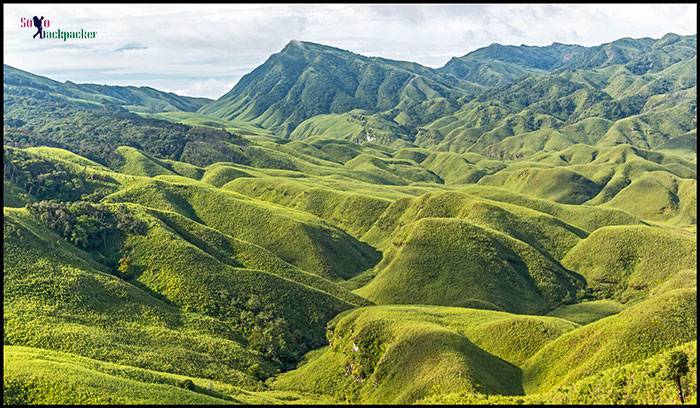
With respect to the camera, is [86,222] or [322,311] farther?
[86,222]

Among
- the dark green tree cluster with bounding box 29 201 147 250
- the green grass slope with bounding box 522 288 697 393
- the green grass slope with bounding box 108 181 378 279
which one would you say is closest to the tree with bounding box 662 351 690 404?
the green grass slope with bounding box 522 288 697 393

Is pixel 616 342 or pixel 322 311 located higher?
pixel 616 342

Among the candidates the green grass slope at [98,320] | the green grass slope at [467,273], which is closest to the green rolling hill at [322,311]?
the green grass slope at [98,320]

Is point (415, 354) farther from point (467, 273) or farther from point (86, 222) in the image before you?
point (86, 222)

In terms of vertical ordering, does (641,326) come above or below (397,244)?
above

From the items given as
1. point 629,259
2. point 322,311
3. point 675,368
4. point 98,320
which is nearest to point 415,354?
point 322,311

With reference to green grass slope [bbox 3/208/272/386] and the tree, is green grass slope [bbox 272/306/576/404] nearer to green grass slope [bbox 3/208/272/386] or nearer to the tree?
green grass slope [bbox 3/208/272/386]

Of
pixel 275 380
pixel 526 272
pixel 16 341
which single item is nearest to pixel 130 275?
pixel 16 341

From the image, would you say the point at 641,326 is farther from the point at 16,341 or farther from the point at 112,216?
the point at 112,216

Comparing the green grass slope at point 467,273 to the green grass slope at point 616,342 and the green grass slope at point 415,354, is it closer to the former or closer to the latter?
the green grass slope at point 415,354
